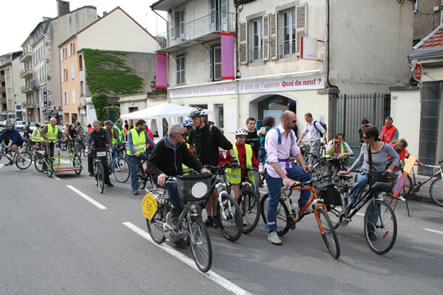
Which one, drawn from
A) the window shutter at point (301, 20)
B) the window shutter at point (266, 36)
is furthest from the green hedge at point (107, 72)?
the window shutter at point (301, 20)

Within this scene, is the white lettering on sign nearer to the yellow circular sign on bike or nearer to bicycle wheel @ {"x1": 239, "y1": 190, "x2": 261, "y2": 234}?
bicycle wheel @ {"x1": 239, "y1": 190, "x2": 261, "y2": 234}

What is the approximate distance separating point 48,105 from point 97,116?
2114 cm

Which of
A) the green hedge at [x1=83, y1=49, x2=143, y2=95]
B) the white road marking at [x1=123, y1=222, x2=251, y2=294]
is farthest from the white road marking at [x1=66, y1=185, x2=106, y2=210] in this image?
the green hedge at [x1=83, y1=49, x2=143, y2=95]

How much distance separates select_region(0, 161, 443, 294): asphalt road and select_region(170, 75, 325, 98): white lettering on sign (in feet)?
27.8

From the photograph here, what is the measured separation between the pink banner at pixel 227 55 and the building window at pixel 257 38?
1.36 m

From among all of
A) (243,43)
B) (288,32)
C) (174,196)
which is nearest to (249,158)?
(174,196)

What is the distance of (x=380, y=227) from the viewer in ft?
16.6

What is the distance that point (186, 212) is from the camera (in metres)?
4.62

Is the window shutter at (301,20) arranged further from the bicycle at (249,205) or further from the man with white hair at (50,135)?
the bicycle at (249,205)

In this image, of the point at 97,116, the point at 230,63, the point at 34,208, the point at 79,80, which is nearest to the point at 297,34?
the point at 230,63

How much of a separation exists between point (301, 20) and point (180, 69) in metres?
11.3

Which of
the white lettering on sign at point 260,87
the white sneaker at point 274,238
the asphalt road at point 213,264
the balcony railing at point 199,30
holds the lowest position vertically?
the asphalt road at point 213,264

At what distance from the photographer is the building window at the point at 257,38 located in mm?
17636

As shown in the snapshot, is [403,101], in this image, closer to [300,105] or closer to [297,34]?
[300,105]
